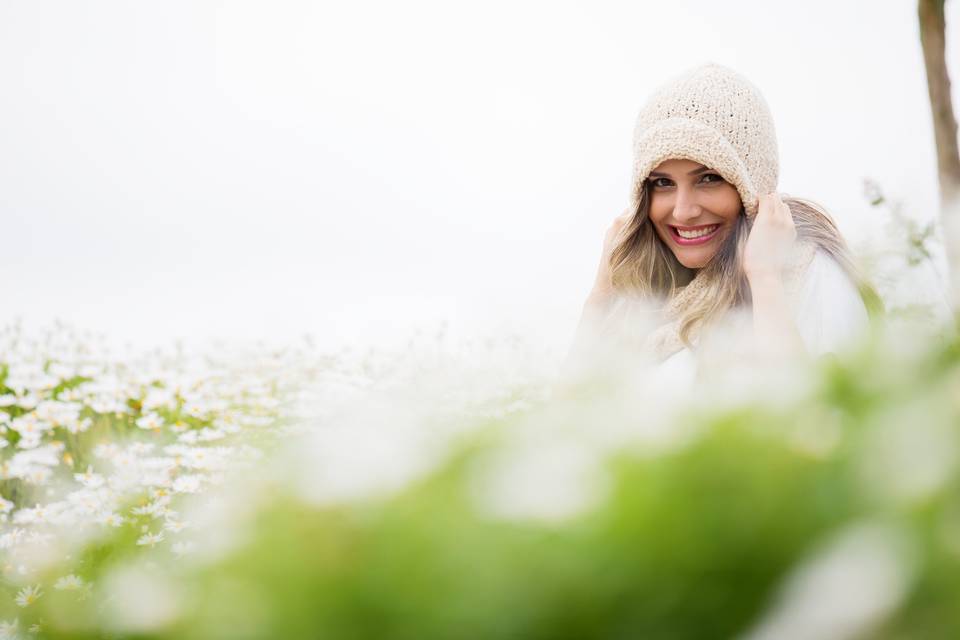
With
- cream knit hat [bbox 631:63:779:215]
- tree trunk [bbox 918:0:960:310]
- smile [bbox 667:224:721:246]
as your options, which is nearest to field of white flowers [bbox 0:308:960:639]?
cream knit hat [bbox 631:63:779:215]

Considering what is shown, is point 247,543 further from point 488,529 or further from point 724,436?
point 724,436

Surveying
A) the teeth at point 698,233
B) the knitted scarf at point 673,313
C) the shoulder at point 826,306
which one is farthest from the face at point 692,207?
the shoulder at point 826,306

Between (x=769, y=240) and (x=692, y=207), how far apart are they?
1.35 feet

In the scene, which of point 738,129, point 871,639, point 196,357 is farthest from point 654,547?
point 196,357

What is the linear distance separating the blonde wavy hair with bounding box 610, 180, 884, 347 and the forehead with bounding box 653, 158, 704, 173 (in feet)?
0.63

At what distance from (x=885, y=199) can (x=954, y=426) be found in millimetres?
4897

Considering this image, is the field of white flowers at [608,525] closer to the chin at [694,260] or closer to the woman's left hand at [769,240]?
the woman's left hand at [769,240]

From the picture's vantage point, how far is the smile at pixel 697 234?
13.1 ft

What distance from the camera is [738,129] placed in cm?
385

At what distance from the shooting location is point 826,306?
11.7 feet

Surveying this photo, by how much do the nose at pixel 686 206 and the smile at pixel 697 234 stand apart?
0.11 m

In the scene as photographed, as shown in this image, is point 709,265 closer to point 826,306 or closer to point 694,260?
point 694,260

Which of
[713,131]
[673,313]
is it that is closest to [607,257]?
[673,313]

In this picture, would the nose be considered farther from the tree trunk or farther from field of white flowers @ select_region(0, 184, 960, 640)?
the tree trunk
